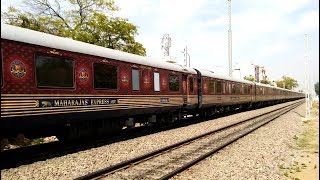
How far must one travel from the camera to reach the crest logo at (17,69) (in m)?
8.78

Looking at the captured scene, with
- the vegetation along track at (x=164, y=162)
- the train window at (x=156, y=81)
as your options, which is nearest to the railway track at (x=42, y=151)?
the vegetation along track at (x=164, y=162)

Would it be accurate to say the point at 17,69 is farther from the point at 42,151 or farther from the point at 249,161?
the point at 249,161

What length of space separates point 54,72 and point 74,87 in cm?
94

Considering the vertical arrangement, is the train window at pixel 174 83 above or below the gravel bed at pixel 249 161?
above

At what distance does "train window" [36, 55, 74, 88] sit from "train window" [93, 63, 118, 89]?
1.28m

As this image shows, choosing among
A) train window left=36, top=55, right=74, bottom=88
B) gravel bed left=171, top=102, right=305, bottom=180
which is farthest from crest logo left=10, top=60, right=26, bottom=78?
gravel bed left=171, top=102, right=305, bottom=180

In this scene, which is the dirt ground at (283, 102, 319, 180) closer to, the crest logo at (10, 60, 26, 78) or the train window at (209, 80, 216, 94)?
the crest logo at (10, 60, 26, 78)

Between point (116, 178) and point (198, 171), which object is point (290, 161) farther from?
point (116, 178)

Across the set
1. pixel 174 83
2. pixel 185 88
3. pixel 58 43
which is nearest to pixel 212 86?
pixel 185 88

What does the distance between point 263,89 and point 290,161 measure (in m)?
34.9

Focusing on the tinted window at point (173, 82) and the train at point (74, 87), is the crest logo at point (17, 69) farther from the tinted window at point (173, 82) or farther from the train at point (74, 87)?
the tinted window at point (173, 82)

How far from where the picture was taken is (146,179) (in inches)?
299

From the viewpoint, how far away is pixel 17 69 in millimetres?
8914

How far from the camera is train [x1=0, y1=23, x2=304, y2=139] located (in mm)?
8852
